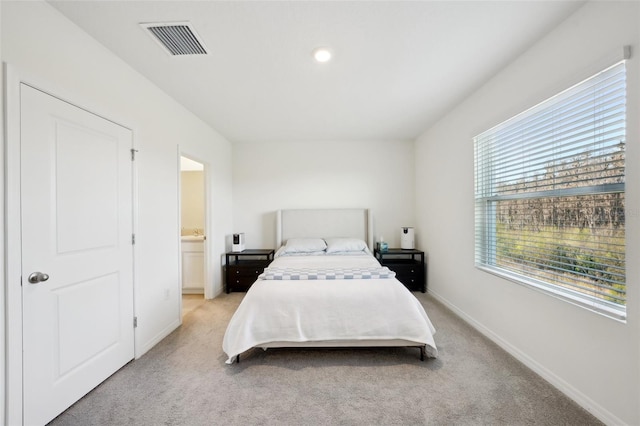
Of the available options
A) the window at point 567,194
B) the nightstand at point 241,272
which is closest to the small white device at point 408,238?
the window at point 567,194

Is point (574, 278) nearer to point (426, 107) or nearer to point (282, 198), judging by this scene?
point (426, 107)

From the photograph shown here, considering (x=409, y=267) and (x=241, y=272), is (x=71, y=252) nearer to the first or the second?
(x=241, y=272)

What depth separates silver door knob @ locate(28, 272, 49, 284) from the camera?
4.62ft

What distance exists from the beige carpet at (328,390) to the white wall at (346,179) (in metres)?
2.40

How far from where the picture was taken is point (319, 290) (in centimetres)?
224

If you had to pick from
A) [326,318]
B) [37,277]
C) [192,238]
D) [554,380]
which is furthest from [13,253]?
[554,380]

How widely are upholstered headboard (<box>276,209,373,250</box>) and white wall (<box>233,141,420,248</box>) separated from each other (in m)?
0.16

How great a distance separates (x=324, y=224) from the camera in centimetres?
431

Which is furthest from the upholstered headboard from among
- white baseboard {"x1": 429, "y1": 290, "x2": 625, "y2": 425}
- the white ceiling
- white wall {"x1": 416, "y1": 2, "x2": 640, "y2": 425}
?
white baseboard {"x1": 429, "y1": 290, "x2": 625, "y2": 425}

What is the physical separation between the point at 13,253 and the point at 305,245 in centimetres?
292

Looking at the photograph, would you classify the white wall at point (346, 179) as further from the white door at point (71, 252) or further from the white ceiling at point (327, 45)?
the white door at point (71, 252)

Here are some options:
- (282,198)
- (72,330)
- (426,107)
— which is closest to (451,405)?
(72,330)

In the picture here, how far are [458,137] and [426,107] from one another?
0.51m

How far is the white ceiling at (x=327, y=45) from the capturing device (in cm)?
155
